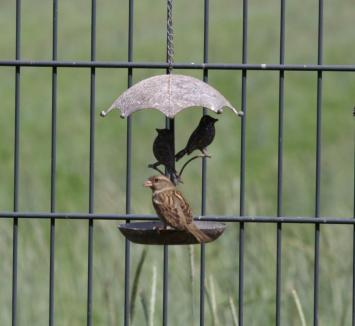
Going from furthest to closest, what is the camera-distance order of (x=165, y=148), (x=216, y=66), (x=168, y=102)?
1. (x=216, y=66)
2. (x=165, y=148)
3. (x=168, y=102)

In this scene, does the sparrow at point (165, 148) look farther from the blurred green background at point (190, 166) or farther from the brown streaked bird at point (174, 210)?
the blurred green background at point (190, 166)

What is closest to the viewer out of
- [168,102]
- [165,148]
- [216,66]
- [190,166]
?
[168,102]

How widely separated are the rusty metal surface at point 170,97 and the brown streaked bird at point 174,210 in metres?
0.29

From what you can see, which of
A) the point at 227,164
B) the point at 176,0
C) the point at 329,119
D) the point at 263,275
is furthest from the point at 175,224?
the point at 176,0

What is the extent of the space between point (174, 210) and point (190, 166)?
770cm

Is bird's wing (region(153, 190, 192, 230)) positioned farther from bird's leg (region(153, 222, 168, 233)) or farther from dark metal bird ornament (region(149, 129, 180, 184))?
dark metal bird ornament (region(149, 129, 180, 184))

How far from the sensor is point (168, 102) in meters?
4.07

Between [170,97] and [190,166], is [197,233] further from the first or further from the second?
[190,166]

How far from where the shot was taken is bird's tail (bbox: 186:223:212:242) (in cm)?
406

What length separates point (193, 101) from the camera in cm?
408

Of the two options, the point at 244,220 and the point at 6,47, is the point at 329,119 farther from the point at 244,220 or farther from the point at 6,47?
the point at 244,220

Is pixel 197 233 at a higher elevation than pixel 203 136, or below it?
below

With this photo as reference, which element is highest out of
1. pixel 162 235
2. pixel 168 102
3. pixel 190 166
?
pixel 168 102

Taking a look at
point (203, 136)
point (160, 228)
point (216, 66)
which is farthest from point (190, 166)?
point (160, 228)
